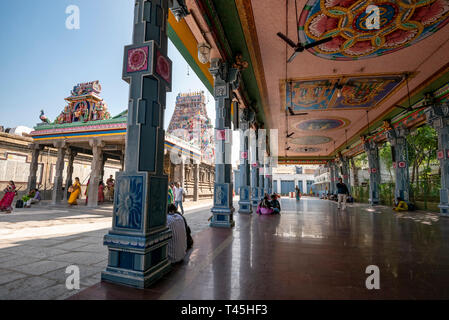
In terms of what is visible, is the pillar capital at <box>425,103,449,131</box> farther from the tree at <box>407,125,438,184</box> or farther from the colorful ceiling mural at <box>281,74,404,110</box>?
the tree at <box>407,125,438,184</box>

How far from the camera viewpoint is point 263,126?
1351 centimetres

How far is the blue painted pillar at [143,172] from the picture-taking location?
2.38 metres

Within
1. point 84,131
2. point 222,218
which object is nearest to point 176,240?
point 222,218

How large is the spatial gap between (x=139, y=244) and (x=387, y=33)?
24.4ft

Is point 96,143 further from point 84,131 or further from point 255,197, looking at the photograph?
point 255,197

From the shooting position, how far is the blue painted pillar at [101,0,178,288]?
2.38 meters

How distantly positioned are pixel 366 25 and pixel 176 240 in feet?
21.6

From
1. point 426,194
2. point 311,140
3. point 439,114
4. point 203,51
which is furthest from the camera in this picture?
point 311,140

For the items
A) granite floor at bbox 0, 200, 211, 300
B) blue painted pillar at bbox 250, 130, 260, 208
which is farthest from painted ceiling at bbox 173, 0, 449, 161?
granite floor at bbox 0, 200, 211, 300

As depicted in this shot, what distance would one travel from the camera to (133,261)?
236cm

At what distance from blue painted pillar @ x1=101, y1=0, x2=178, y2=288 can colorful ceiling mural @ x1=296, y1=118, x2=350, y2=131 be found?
11632mm

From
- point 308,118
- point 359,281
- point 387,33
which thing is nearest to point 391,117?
point 308,118

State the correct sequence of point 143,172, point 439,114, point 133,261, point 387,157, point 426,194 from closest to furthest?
1. point 133,261
2. point 143,172
3. point 439,114
4. point 426,194
5. point 387,157
